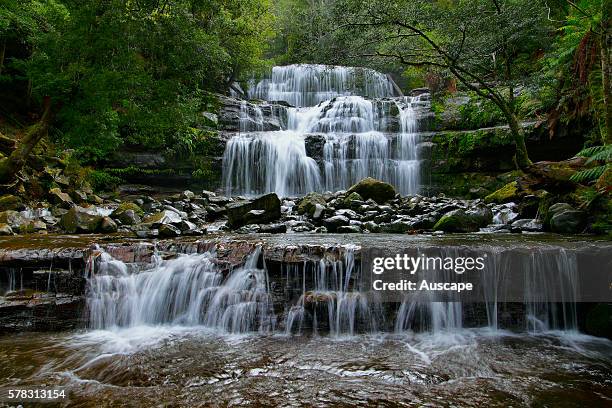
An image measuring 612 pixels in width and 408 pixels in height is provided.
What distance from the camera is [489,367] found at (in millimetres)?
3840

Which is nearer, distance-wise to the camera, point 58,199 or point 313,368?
point 313,368

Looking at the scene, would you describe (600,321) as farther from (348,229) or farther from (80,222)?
(80,222)

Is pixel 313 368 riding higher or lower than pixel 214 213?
lower

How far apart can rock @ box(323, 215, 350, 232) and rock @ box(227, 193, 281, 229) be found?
4.57 feet

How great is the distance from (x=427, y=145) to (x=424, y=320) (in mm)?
11901

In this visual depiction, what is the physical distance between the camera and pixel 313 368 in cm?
382

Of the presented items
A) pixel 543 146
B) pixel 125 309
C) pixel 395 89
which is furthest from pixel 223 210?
A: pixel 395 89

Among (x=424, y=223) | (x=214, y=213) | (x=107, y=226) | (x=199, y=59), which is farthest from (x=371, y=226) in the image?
(x=199, y=59)

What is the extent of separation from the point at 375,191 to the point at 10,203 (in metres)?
9.46

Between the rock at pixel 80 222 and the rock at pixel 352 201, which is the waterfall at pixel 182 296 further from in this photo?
the rock at pixel 352 201

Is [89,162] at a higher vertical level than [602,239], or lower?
higher

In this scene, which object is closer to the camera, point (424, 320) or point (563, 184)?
point (424, 320)

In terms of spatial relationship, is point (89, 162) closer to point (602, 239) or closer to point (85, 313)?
point (85, 313)

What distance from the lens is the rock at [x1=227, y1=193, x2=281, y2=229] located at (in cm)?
916
